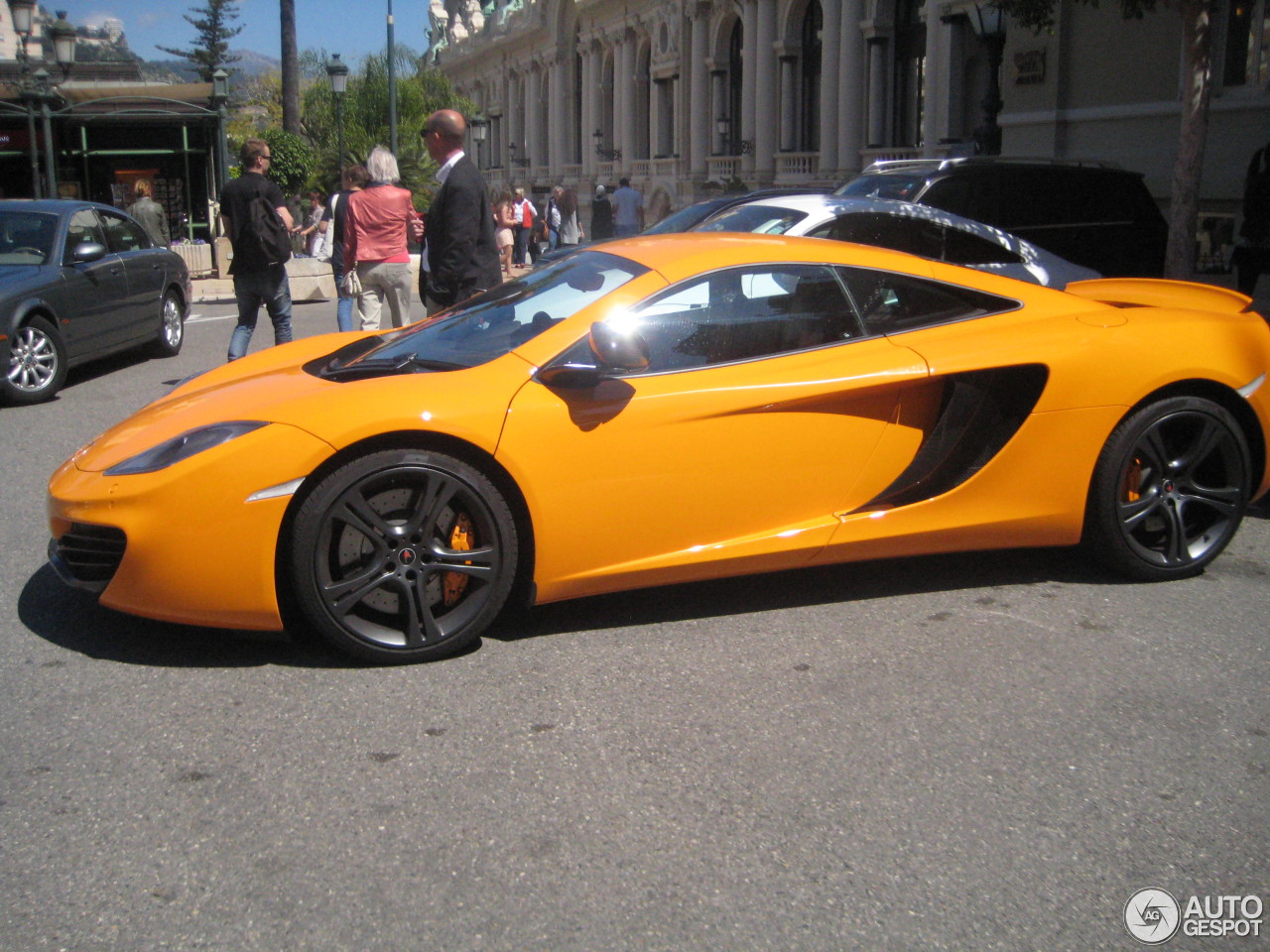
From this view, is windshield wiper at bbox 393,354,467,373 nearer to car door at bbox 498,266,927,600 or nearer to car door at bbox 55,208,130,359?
car door at bbox 498,266,927,600

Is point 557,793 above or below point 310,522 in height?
below

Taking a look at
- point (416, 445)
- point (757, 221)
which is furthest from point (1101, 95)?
point (416, 445)

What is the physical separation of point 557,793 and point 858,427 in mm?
1825

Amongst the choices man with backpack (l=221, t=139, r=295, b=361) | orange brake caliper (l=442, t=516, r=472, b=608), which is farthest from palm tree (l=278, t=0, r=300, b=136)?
orange brake caliper (l=442, t=516, r=472, b=608)

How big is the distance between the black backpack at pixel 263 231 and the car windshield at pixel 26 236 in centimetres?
208

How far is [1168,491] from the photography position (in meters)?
4.84

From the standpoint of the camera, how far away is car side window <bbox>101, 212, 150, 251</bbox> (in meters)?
10.9

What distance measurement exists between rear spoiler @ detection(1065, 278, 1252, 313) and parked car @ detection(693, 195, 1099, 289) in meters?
2.18

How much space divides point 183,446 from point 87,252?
6399 mm

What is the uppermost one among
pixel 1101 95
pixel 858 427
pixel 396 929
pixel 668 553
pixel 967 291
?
pixel 1101 95

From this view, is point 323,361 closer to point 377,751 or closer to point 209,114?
point 377,751

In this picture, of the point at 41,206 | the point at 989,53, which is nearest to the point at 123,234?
the point at 41,206

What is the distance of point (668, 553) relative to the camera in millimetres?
4215

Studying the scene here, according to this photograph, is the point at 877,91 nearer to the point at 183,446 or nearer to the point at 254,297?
the point at 254,297
